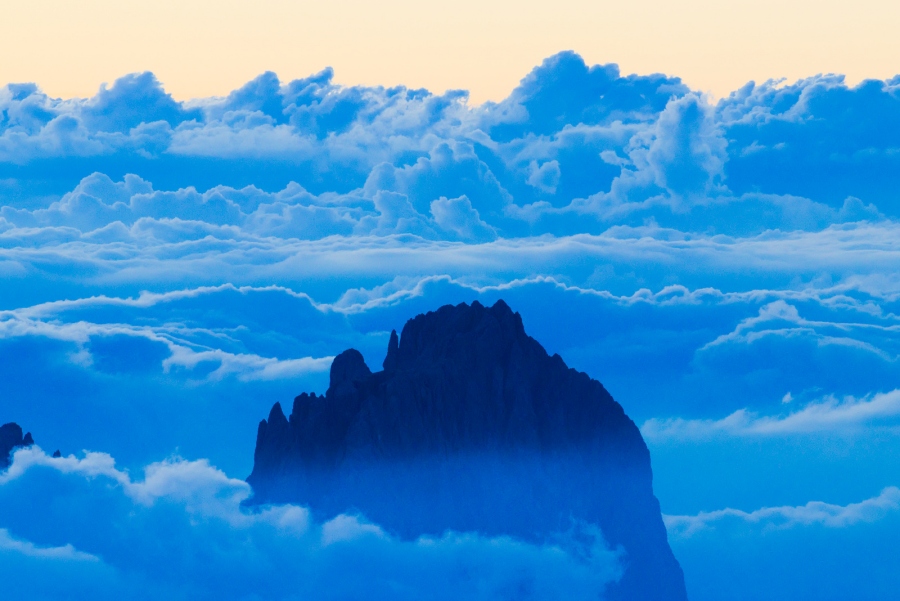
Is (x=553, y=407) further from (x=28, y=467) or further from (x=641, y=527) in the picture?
(x=28, y=467)

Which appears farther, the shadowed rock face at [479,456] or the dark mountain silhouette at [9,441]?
the dark mountain silhouette at [9,441]

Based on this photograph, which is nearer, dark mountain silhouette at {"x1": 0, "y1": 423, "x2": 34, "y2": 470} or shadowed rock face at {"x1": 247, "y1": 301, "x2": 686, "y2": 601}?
shadowed rock face at {"x1": 247, "y1": 301, "x2": 686, "y2": 601}

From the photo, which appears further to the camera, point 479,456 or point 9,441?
point 9,441

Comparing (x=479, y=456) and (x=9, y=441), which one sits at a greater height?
(x=9, y=441)

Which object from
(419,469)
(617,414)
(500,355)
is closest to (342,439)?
(419,469)
